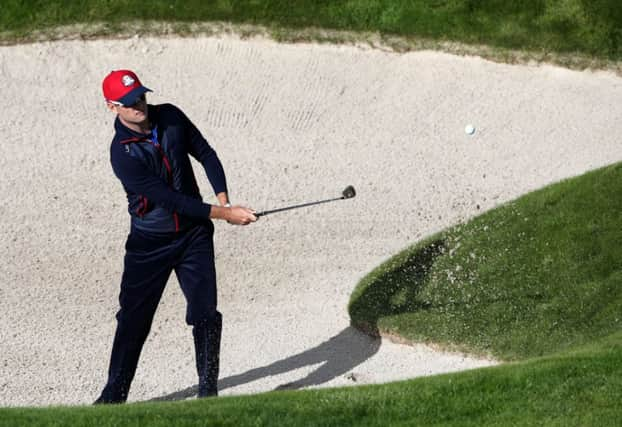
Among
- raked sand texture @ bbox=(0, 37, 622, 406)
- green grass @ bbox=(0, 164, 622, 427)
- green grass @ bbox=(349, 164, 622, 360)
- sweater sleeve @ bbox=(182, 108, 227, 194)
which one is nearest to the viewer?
green grass @ bbox=(0, 164, 622, 427)

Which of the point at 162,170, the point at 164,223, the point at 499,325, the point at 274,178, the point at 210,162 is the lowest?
the point at 274,178

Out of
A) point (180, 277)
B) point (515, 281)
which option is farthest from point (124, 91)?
point (515, 281)

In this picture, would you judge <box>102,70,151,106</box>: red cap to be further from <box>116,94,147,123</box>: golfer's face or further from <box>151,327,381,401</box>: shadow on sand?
<box>151,327,381,401</box>: shadow on sand

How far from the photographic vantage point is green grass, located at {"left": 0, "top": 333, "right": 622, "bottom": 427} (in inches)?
377

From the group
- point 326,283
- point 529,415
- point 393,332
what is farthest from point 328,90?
point 529,415

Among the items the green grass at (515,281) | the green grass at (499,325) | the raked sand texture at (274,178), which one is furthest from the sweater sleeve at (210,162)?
the green grass at (515,281)

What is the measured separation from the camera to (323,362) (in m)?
12.6

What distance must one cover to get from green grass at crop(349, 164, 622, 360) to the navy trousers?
232cm

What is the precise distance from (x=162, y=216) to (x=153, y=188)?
0.36m

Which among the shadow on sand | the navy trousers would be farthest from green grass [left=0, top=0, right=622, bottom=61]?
the navy trousers

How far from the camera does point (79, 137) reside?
16.8 meters

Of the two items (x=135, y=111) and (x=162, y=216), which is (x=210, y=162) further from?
(x=135, y=111)

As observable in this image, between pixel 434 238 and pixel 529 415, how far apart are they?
4.84 meters

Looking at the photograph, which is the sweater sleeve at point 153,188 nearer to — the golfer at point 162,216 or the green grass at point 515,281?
the golfer at point 162,216
